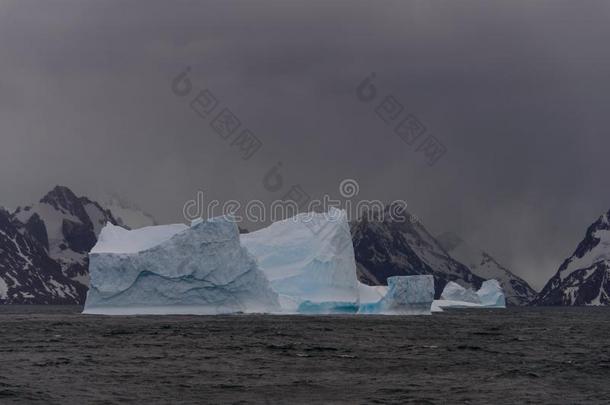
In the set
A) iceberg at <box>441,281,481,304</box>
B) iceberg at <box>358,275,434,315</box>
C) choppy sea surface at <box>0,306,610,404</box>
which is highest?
iceberg at <box>441,281,481,304</box>

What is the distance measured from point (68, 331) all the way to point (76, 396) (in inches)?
1349

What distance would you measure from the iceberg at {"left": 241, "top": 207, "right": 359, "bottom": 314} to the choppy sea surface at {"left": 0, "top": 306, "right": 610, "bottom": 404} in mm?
31519

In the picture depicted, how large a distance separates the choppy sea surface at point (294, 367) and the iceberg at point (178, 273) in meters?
15.1

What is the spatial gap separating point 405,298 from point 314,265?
9.54m

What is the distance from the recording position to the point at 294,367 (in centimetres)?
3859

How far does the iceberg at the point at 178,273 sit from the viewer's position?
76.2 m

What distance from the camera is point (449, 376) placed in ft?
119

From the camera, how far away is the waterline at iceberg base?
251ft

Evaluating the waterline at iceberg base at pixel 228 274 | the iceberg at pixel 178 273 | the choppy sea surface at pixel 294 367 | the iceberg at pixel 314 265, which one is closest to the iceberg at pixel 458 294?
the waterline at iceberg base at pixel 228 274

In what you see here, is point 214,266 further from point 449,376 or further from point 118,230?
point 449,376

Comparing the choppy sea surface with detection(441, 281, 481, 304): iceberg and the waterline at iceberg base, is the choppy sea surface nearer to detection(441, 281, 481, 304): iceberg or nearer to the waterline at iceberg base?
the waterline at iceberg base

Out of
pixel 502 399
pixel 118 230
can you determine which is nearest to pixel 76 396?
pixel 502 399

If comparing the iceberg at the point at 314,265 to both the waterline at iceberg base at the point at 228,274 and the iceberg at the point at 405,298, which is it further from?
the iceberg at the point at 405,298

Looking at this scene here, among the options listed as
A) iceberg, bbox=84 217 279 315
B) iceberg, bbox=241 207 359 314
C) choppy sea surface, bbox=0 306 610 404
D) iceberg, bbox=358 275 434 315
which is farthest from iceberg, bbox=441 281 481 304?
choppy sea surface, bbox=0 306 610 404
